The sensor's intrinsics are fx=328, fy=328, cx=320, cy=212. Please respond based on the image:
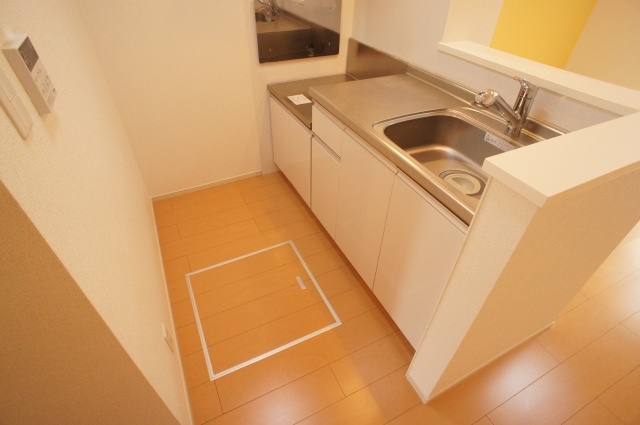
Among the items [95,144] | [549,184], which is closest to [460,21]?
[549,184]

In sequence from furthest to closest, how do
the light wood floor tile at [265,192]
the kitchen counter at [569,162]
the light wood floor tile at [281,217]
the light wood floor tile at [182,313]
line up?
the light wood floor tile at [265,192], the light wood floor tile at [281,217], the light wood floor tile at [182,313], the kitchen counter at [569,162]

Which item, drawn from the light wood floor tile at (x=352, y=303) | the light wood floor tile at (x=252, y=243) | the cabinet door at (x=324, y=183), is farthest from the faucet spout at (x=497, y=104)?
the light wood floor tile at (x=252, y=243)

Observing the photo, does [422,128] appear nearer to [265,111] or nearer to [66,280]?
[265,111]

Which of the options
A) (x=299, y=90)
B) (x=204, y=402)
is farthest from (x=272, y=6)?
(x=204, y=402)

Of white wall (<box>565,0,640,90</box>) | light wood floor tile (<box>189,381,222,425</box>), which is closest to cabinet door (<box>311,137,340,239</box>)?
light wood floor tile (<box>189,381,222,425</box>)

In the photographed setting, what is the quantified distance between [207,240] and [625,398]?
89.9 inches

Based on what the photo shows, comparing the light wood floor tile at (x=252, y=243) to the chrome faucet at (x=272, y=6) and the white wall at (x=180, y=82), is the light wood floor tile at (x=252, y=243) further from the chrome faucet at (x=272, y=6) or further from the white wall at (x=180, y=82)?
the chrome faucet at (x=272, y=6)

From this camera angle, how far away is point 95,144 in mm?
1162

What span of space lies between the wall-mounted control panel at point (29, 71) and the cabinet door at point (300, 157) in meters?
1.31

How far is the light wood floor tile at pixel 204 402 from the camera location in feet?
4.41

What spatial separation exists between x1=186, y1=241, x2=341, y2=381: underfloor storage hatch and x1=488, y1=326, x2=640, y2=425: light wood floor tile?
86 cm

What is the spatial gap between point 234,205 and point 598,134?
6.87 ft

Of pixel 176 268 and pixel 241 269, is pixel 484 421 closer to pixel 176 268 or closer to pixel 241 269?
pixel 241 269

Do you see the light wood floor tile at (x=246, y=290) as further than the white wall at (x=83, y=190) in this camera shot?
A: Yes
